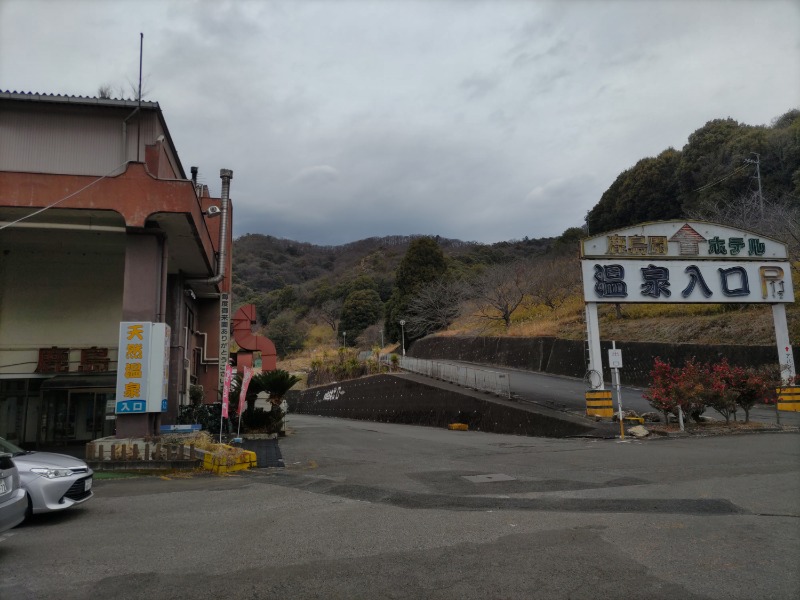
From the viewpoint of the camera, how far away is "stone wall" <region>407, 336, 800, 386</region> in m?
26.8

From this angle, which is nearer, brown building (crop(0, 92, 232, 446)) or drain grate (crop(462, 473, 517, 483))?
drain grate (crop(462, 473, 517, 483))

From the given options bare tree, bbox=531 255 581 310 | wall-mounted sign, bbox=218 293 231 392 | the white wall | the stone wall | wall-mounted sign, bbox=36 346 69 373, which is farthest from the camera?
bare tree, bbox=531 255 581 310

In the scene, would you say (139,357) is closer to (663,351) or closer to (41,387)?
(41,387)

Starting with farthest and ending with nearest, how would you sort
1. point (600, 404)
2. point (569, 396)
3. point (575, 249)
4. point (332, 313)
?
point (332, 313), point (575, 249), point (569, 396), point (600, 404)

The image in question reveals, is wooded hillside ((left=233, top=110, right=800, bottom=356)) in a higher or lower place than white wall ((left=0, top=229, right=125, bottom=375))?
higher

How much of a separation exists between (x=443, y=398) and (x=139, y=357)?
54.9ft

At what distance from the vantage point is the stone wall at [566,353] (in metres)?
26.8

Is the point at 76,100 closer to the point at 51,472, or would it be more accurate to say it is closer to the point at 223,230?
the point at 223,230

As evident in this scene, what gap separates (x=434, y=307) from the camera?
5159cm

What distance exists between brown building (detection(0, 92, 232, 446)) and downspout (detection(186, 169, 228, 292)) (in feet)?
0.19

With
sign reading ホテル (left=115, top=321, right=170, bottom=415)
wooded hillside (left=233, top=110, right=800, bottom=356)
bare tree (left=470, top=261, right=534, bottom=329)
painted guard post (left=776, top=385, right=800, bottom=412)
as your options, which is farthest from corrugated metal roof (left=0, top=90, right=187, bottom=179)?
bare tree (left=470, top=261, right=534, bottom=329)

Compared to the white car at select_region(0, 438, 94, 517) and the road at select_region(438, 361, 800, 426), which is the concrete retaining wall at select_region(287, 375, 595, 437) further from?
the white car at select_region(0, 438, 94, 517)

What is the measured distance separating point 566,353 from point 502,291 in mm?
11573

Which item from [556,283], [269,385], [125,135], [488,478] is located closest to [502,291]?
[556,283]
